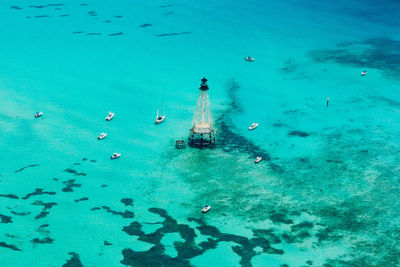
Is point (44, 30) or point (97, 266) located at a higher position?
point (44, 30)

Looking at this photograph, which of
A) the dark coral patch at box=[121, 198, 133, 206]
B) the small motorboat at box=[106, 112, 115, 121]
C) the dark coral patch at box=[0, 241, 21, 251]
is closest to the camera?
the dark coral patch at box=[0, 241, 21, 251]

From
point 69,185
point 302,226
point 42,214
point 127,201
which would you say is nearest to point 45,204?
point 42,214

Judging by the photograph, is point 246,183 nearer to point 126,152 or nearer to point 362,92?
point 126,152

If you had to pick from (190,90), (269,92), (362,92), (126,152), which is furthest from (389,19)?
(126,152)

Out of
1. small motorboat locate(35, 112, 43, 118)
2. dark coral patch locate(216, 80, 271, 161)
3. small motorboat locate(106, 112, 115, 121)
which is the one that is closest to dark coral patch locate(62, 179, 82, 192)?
small motorboat locate(106, 112, 115, 121)

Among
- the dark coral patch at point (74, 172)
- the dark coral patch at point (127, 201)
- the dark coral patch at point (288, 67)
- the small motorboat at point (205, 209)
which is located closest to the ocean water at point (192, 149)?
the dark coral patch at point (127, 201)

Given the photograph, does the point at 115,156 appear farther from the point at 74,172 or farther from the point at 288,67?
the point at 288,67

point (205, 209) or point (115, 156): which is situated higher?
point (115, 156)

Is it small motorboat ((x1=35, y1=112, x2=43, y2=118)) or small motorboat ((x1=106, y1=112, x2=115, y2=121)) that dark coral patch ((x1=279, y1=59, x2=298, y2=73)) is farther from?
small motorboat ((x1=35, y1=112, x2=43, y2=118))

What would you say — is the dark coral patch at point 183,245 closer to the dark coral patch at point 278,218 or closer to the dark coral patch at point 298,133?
the dark coral patch at point 278,218
